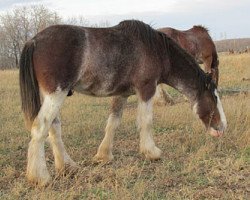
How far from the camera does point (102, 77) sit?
5.89 metres

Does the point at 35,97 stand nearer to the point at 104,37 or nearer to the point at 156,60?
the point at 104,37

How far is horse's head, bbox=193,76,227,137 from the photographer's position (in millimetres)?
6848

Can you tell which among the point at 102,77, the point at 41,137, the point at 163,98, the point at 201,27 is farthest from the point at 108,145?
the point at 201,27

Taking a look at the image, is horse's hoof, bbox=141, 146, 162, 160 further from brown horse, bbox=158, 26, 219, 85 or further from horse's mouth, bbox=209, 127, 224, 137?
brown horse, bbox=158, 26, 219, 85

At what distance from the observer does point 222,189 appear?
498 cm

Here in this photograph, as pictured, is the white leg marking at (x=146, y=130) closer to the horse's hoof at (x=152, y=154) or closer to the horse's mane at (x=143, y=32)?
the horse's hoof at (x=152, y=154)

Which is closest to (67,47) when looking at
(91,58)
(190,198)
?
(91,58)

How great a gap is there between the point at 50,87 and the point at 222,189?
2477mm

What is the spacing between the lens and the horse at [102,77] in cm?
540

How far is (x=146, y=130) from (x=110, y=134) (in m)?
0.64

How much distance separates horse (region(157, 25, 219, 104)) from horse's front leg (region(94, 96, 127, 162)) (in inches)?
232

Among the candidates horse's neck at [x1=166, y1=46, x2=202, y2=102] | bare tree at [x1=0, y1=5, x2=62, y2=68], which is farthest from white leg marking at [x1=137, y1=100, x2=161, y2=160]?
bare tree at [x1=0, y1=5, x2=62, y2=68]

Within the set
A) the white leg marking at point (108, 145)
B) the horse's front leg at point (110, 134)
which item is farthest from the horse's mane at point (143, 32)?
the white leg marking at point (108, 145)

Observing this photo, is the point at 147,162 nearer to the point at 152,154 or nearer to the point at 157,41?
the point at 152,154
